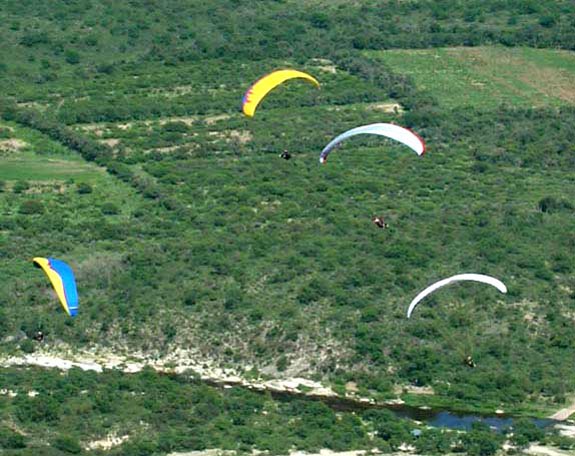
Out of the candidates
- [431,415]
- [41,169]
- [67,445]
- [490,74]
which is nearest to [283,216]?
[41,169]

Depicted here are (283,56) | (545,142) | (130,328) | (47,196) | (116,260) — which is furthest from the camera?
(283,56)

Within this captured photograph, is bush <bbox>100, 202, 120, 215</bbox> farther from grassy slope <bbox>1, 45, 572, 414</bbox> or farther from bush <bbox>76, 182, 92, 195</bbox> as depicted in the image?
bush <bbox>76, 182, 92, 195</bbox>

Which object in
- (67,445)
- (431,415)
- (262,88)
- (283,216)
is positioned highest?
(262,88)

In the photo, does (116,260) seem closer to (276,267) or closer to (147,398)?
(276,267)

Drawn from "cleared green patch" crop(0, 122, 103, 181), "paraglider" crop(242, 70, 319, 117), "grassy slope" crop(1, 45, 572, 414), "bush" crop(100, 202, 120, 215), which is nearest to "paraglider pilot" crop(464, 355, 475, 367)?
"grassy slope" crop(1, 45, 572, 414)

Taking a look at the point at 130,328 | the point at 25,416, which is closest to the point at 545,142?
the point at 130,328

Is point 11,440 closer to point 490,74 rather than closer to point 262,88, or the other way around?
point 262,88
